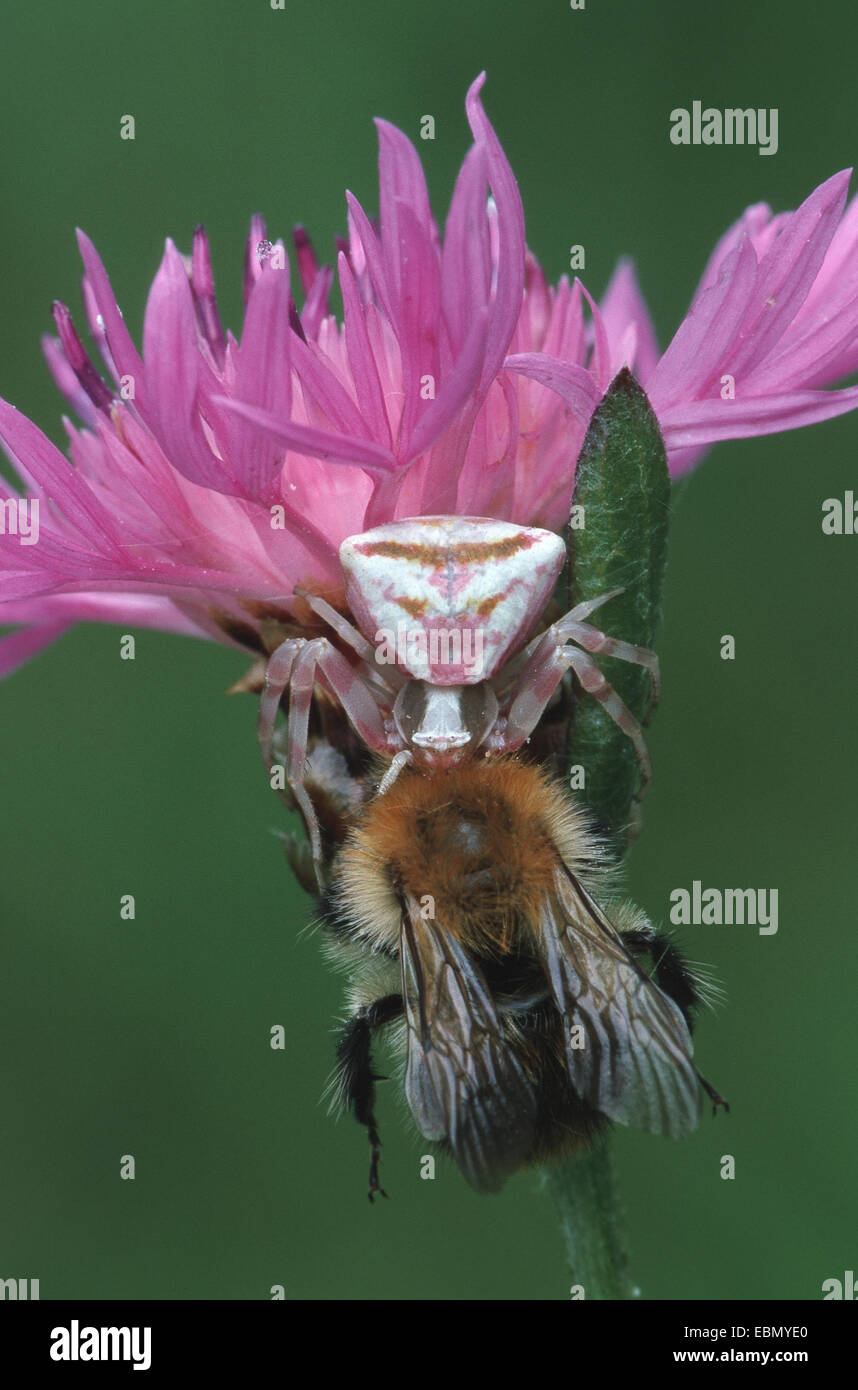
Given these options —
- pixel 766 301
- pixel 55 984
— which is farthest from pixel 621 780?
pixel 55 984

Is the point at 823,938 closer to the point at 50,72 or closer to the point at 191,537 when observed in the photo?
the point at 191,537

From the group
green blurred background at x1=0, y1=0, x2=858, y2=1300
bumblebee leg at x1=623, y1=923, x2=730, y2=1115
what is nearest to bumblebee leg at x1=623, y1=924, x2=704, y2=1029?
bumblebee leg at x1=623, y1=923, x2=730, y2=1115

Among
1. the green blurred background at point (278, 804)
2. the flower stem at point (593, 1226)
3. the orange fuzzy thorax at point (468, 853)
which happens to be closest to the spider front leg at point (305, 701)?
the orange fuzzy thorax at point (468, 853)

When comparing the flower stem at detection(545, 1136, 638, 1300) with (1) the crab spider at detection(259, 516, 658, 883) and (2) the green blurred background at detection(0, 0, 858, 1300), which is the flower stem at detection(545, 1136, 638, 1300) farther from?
(2) the green blurred background at detection(0, 0, 858, 1300)

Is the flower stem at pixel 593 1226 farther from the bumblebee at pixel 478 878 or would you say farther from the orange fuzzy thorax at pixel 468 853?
the orange fuzzy thorax at pixel 468 853
